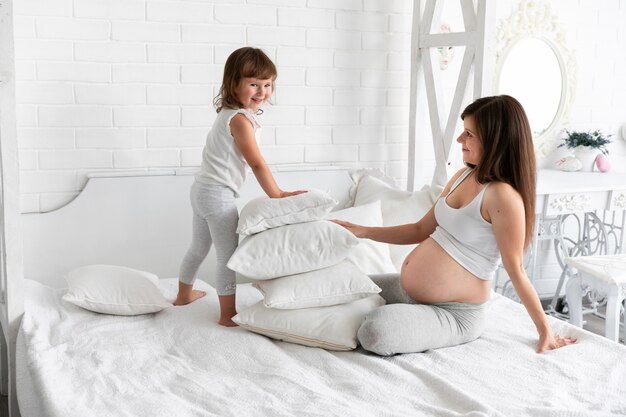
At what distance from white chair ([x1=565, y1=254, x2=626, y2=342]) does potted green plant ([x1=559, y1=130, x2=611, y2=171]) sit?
3.12ft

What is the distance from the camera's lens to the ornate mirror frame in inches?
150

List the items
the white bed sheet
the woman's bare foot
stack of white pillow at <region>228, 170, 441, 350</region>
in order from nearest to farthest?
the white bed sheet → stack of white pillow at <region>228, 170, 441, 350</region> → the woman's bare foot

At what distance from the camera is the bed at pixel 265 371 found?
1.89 m

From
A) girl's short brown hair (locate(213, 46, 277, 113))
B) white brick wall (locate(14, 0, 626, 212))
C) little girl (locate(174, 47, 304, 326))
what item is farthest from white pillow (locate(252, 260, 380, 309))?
white brick wall (locate(14, 0, 626, 212))

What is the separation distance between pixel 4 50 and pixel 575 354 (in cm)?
199

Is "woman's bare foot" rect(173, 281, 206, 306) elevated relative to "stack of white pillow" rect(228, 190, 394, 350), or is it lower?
lower

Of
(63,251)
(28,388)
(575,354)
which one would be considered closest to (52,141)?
(63,251)

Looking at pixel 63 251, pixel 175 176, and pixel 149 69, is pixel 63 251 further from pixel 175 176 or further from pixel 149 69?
pixel 149 69

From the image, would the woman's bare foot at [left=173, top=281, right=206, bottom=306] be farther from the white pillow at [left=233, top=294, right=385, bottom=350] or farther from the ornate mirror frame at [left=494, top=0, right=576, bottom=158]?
the ornate mirror frame at [left=494, top=0, right=576, bottom=158]

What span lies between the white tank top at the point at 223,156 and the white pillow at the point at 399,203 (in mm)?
797

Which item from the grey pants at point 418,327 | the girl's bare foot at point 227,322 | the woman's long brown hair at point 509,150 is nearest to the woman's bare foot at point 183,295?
the girl's bare foot at point 227,322

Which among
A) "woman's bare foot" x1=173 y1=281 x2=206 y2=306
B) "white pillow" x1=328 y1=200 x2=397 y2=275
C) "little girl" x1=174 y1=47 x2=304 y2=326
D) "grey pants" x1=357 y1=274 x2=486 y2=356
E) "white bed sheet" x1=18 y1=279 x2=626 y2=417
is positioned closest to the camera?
"white bed sheet" x1=18 y1=279 x2=626 y2=417

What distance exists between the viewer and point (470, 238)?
7.57 feet

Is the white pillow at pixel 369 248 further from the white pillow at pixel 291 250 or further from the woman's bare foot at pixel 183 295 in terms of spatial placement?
the woman's bare foot at pixel 183 295
